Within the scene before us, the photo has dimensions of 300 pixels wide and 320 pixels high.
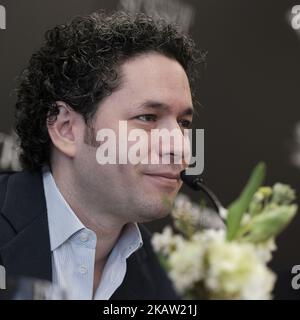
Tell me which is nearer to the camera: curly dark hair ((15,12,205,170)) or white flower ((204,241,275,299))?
white flower ((204,241,275,299))

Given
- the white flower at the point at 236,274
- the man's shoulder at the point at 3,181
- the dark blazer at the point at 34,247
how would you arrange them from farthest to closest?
the man's shoulder at the point at 3,181 < the dark blazer at the point at 34,247 < the white flower at the point at 236,274

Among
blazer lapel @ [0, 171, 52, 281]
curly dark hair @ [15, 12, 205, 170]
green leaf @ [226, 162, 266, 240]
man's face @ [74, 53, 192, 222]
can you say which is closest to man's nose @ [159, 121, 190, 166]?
man's face @ [74, 53, 192, 222]

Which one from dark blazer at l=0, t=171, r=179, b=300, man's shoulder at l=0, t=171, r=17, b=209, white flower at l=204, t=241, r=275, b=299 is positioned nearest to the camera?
white flower at l=204, t=241, r=275, b=299

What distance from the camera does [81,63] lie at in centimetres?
107

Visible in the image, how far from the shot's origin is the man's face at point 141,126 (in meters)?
0.99

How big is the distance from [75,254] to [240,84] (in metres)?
0.57

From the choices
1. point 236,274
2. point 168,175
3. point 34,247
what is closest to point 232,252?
point 236,274

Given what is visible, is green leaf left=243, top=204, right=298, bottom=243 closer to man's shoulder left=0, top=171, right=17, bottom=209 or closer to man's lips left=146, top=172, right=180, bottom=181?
man's lips left=146, top=172, right=180, bottom=181

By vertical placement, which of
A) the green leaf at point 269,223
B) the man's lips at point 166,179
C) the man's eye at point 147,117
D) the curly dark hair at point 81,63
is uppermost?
the curly dark hair at point 81,63

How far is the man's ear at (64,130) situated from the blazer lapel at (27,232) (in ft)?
0.31

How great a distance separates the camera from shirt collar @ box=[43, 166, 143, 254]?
3.31 feet

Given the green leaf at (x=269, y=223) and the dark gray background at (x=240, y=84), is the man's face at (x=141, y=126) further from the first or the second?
the green leaf at (x=269, y=223)

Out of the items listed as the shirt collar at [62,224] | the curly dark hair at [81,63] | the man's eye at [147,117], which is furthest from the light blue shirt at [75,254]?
the man's eye at [147,117]
